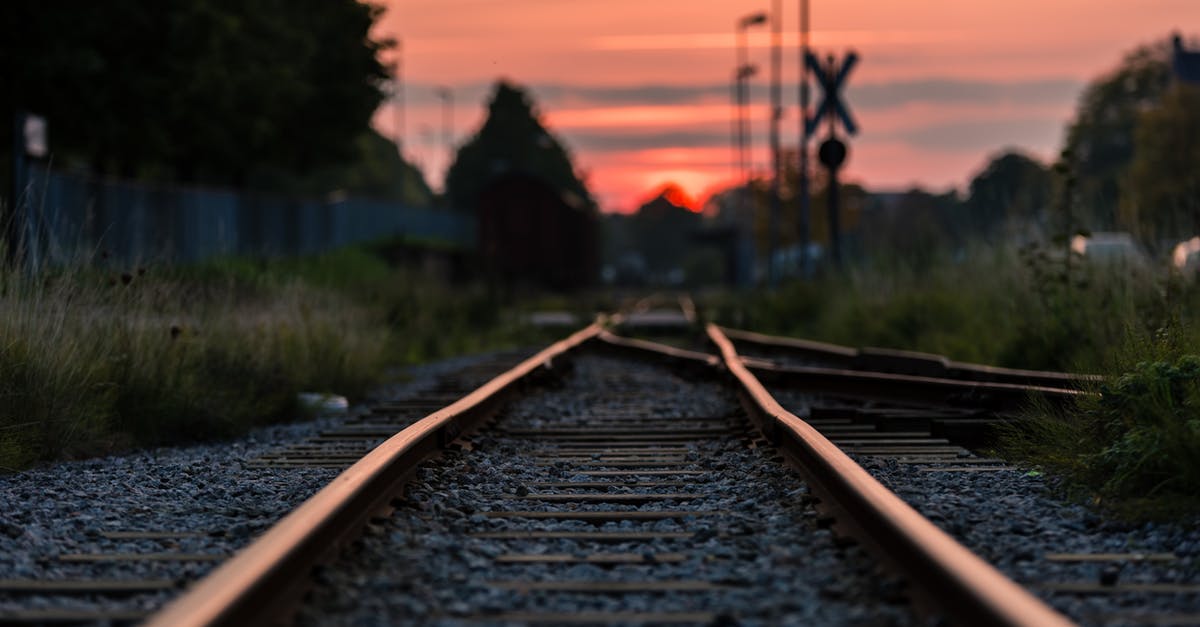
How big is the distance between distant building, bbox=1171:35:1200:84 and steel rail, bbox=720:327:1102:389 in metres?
53.3

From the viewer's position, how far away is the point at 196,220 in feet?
98.1

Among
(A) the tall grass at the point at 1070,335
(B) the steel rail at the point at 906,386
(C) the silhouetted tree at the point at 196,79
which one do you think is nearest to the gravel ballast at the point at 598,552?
(A) the tall grass at the point at 1070,335

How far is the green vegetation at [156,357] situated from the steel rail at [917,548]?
3.67m

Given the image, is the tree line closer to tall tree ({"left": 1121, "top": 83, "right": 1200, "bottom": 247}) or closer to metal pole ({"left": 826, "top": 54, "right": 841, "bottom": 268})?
metal pole ({"left": 826, "top": 54, "right": 841, "bottom": 268})

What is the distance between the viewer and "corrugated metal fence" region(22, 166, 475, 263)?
1750 centimetres

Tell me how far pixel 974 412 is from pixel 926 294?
8.45m

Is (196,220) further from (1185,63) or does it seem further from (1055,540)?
(1185,63)

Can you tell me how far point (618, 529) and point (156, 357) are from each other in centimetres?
472

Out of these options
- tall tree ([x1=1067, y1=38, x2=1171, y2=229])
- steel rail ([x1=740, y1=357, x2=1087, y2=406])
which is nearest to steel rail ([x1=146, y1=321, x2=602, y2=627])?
steel rail ([x1=740, y1=357, x2=1087, y2=406])

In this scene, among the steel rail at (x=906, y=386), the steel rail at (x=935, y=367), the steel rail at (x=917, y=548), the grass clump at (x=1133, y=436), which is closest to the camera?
the steel rail at (x=917, y=548)

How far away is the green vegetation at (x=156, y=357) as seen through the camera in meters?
7.36

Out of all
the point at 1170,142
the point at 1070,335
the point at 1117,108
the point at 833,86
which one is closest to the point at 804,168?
the point at 833,86

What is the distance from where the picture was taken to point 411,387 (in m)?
12.0

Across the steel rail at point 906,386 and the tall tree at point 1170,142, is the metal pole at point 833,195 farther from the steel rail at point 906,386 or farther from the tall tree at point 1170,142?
the tall tree at point 1170,142
